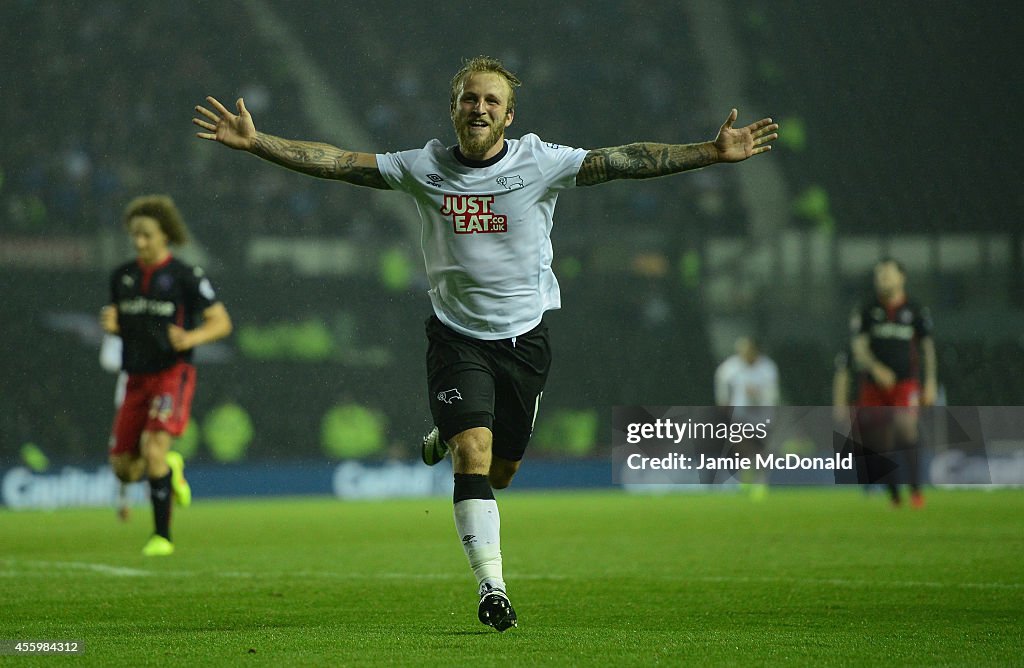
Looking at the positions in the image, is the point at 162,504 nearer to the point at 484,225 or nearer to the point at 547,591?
the point at 547,591

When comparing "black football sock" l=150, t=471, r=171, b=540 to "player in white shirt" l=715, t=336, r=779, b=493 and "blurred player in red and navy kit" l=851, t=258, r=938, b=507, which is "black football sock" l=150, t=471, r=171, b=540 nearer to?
"blurred player in red and navy kit" l=851, t=258, r=938, b=507

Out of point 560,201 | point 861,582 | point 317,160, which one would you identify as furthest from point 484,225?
point 560,201

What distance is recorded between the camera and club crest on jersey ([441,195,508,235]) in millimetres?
5398

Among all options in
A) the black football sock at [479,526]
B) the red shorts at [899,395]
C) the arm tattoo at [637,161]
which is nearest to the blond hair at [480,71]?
the arm tattoo at [637,161]

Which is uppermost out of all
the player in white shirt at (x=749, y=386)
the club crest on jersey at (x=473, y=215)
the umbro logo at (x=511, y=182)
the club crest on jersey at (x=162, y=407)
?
the player in white shirt at (x=749, y=386)

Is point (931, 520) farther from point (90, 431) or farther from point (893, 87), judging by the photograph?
point (893, 87)

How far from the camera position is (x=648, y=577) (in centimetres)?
726

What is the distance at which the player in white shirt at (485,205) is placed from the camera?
532 centimetres

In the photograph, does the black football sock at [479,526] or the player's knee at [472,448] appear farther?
the player's knee at [472,448]

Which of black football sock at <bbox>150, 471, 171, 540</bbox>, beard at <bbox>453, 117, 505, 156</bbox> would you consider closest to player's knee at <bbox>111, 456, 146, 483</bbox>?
black football sock at <bbox>150, 471, 171, 540</bbox>

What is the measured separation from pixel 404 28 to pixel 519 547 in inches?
543

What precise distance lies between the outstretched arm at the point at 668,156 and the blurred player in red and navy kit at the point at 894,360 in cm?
741

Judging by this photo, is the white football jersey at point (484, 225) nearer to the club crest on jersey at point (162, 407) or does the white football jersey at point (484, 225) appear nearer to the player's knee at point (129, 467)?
the club crest on jersey at point (162, 407)

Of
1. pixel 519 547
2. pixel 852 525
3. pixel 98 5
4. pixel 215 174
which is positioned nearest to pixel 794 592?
pixel 519 547
